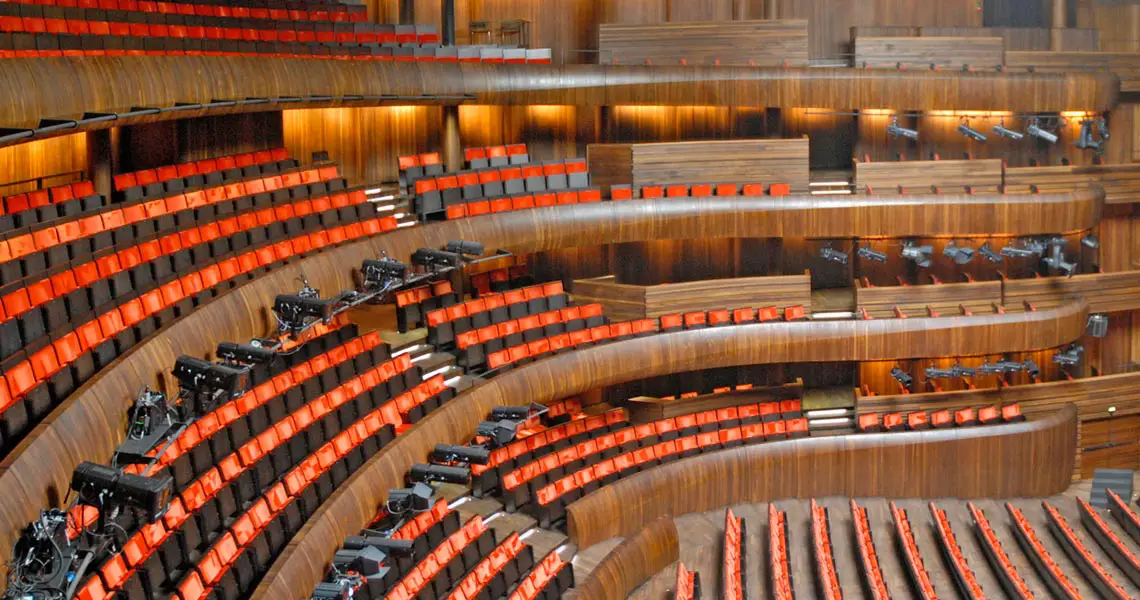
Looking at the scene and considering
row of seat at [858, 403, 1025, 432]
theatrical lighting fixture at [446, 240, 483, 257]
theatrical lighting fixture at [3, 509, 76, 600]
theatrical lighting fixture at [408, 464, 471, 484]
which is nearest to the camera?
theatrical lighting fixture at [3, 509, 76, 600]

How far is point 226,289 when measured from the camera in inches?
157

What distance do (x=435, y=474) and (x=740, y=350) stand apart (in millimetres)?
2240

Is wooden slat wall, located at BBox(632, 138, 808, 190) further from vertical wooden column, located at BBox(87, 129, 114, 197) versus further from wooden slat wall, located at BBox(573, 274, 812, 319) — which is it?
vertical wooden column, located at BBox(87, 129, 114, 197)

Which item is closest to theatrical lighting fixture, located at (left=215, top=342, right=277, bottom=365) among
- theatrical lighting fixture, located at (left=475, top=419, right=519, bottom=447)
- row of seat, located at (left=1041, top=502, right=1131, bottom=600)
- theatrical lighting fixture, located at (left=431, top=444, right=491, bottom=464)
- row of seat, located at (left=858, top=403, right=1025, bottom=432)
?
theatrical lighting fixture, located at (left=431, top=444, right=491, bottom=464)

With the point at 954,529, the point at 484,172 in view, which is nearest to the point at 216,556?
the point at 484,172

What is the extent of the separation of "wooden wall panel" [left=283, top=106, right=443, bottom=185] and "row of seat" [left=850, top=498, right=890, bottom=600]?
8.20 feet

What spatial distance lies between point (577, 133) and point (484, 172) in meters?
1.05

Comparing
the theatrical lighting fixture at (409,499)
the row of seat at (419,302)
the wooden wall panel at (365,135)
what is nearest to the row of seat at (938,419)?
the row of seat at (419,302)

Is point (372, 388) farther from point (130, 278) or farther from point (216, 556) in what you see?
point (216, 556)

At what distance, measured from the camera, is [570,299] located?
6.17 metres

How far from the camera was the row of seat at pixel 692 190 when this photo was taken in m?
6.12

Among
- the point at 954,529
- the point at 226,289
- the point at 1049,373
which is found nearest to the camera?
the point at 226,289

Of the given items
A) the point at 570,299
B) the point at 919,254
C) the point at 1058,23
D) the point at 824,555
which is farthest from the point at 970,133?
the point at 824,555

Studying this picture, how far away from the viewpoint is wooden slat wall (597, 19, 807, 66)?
6.55 m
